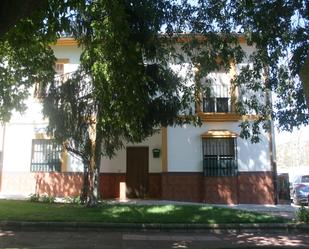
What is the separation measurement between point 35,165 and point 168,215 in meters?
10.5

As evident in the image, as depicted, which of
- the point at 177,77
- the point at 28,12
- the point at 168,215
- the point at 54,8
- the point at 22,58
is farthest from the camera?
the point at 177,77

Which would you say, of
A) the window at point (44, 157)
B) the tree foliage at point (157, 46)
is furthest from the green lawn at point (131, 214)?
the window at point (44, 157)

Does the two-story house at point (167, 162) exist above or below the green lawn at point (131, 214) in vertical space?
above

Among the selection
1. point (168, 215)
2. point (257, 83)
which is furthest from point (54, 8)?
point (168, 215)

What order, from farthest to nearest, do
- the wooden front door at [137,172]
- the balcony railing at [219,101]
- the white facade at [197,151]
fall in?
the wooden front door at [137,172] → the balcony railing at [219,101] → the white facade at [197,151]

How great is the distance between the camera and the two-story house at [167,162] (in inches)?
902

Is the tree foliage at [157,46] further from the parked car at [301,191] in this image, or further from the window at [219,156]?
the parked car at [301,191]

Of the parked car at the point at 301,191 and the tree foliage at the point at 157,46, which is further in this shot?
the parked car at the point at 301,191

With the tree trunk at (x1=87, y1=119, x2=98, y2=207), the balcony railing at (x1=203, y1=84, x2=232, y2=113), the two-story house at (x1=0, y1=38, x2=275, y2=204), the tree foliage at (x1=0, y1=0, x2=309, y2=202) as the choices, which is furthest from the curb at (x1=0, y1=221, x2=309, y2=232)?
the balcony railing at (x1=203, y1=84, x2=232, y2=113)

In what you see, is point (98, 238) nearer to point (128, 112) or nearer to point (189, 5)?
point (128, 112)

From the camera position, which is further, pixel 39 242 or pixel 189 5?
pixel 189 5

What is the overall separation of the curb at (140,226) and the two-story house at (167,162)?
8.63 meters

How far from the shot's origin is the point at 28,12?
6.17 m

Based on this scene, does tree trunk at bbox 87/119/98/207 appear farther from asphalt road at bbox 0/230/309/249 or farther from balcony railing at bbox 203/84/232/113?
balcony railing at bbox 203/84/232/113
